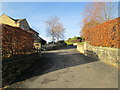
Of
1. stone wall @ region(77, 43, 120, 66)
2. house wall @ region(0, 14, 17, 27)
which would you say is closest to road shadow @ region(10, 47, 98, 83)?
stone wall @ region(77, 43, 120, 66)

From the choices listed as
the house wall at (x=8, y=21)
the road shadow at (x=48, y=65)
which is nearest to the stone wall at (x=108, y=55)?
the road shadow at (x=48, y=65)

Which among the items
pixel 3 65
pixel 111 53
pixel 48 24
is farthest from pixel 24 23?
pixel 111 53

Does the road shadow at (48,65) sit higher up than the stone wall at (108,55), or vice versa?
the stone wall at (108,55)

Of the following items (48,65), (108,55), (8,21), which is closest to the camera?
(108,55)

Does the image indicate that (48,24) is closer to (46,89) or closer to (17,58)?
(17,58)

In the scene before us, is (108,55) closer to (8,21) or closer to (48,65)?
(48,65)

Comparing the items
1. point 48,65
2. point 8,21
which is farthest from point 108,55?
point 8,21

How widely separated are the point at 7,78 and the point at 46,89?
9.19 feet

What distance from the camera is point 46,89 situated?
3832mm

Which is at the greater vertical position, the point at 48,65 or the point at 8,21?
the point at 8,21

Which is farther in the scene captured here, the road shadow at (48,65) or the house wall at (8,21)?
the house wall at (8,21)

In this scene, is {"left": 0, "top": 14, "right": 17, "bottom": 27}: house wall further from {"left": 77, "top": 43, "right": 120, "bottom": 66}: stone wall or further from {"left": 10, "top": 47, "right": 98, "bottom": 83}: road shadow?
{"left": 77, "top": 43, "right": 120, "bottom": 66}: stone wall

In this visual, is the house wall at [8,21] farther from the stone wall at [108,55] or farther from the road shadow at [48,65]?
the stone wall at [108,55]

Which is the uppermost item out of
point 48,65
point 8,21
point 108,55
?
point 8,21
